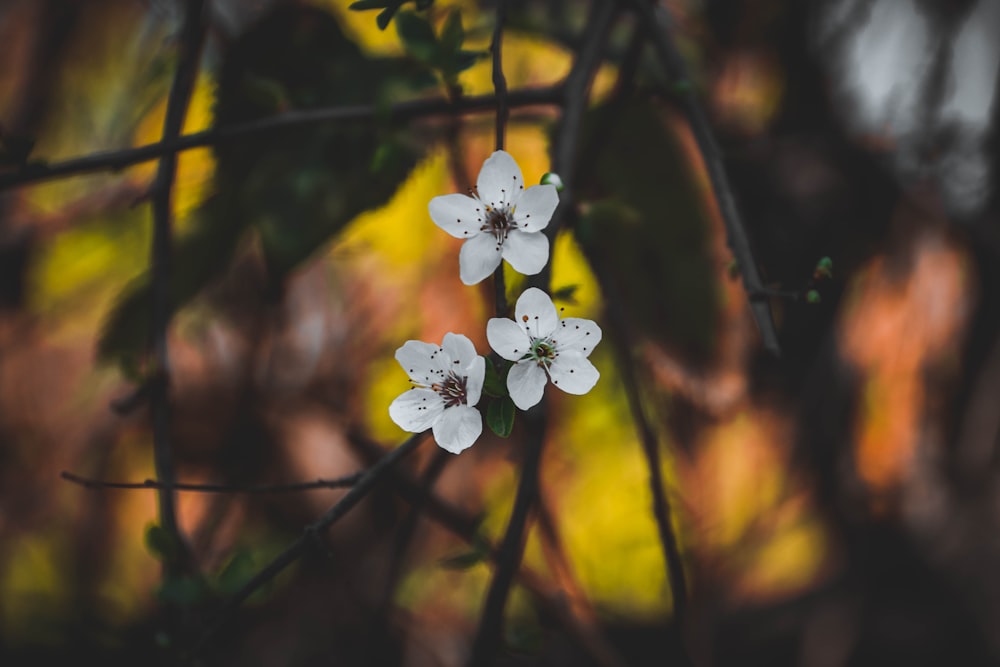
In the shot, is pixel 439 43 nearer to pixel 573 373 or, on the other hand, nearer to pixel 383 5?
pixel 383 5

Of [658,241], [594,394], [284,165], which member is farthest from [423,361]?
[594,394]

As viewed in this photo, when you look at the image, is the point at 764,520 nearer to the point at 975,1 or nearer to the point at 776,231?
the point at 776,231

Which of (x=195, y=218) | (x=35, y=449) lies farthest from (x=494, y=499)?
(x=35, y=449)

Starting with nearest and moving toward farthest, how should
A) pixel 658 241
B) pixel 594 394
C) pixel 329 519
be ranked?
1. pixel 329 519
2. pixel 658 241
3. pixel 594 394

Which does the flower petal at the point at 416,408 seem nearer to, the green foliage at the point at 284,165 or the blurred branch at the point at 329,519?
the blurred branch at the point at 329,519

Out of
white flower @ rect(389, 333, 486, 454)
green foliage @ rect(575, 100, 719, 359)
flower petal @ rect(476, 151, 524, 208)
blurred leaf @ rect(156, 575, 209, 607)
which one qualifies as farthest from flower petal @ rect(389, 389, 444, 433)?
green foliage @ rect(575, 100, 719, 359)

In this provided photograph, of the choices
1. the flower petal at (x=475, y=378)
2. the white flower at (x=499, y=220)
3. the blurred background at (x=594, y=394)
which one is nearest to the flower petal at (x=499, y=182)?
the white flower at (x=499, y=220)

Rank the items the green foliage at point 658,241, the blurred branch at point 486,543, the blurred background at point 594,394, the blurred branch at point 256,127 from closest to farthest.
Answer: the blurred branch at point 256,127, the blurred branch at point 486,543, the green foliage at point 658,241, the blurred background at point 594,394

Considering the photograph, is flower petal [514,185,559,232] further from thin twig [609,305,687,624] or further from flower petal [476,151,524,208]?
thin twig [609,305,687,624]
